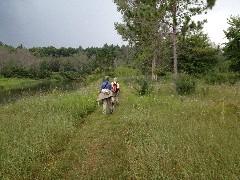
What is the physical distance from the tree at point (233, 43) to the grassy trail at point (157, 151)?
15.8m

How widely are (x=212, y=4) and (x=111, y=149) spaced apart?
50.0 ft

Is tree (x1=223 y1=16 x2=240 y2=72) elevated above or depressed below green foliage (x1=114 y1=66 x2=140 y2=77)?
above

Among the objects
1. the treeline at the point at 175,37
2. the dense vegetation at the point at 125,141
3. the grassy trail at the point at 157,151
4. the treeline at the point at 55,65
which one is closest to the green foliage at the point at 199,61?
the treeline at the point at 175,37

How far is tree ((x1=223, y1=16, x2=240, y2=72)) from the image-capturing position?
2606 centimetres

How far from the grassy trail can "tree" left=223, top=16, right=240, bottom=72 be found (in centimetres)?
1583

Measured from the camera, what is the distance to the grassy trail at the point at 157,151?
6216mm

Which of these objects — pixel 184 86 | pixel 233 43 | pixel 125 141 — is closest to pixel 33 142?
pixel 125 141

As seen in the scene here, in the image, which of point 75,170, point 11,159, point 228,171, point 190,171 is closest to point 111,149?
point 75,170

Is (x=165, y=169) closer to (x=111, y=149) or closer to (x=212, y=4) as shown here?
(x=111, y=149)

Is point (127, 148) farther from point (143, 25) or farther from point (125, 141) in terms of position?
point (143, 25)

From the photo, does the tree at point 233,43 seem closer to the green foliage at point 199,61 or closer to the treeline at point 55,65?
the green foliage at point 199,61

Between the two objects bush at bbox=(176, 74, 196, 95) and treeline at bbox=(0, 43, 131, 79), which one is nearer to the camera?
bush at bbox=(176, 74, 196, 95)

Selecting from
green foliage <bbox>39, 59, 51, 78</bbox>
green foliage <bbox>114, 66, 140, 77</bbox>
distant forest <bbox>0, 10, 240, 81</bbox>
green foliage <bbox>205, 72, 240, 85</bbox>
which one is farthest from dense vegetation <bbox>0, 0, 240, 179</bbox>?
green foliage <bbox>39, 59, 51, 78</bbox>

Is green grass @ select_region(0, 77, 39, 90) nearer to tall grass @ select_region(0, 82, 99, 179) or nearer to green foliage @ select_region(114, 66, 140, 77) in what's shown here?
green foliage @ select_region(114, 66, 140, 77)
